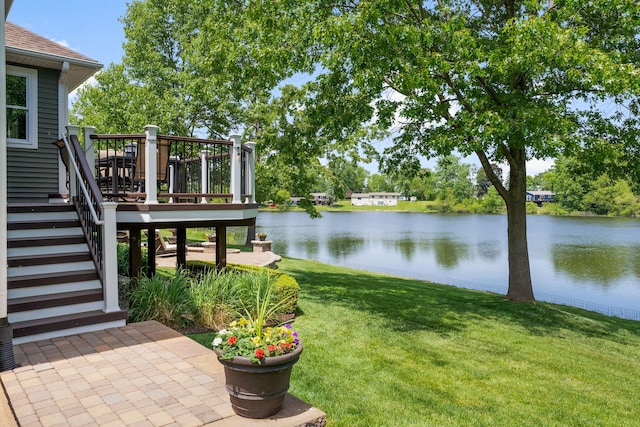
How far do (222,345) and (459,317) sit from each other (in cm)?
679

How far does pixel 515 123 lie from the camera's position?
26.4 ft

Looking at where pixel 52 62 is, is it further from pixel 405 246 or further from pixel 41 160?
pixel 405 246

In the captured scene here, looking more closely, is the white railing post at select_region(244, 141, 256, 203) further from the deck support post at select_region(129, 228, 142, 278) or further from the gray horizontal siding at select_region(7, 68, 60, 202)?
the gray horizontal siding at select_region(7, 68, 60, 202)

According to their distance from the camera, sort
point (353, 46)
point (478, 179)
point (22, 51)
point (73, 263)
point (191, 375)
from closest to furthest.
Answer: point (191, 375) → point (73, 263) → point (22, 51) → point (353, 46) → point (478, 179)

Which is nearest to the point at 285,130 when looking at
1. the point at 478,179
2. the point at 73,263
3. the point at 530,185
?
the point at 73,263

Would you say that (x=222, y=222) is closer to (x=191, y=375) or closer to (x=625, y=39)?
(x=191, y=375)

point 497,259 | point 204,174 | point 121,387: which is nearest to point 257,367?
point 121,387

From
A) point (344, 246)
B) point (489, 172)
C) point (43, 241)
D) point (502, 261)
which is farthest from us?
point (344, 246)

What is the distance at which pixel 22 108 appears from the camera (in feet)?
26.9

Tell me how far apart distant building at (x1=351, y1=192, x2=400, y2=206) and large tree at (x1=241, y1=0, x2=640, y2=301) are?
107m

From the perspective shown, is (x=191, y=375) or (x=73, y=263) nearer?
(x=191, y=375)

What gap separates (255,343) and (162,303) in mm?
3622

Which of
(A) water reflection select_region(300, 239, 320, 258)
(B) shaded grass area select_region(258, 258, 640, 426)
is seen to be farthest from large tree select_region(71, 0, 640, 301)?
(A) water reflection select_region(300, 239, 320, 258)

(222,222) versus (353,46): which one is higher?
(353,46)
